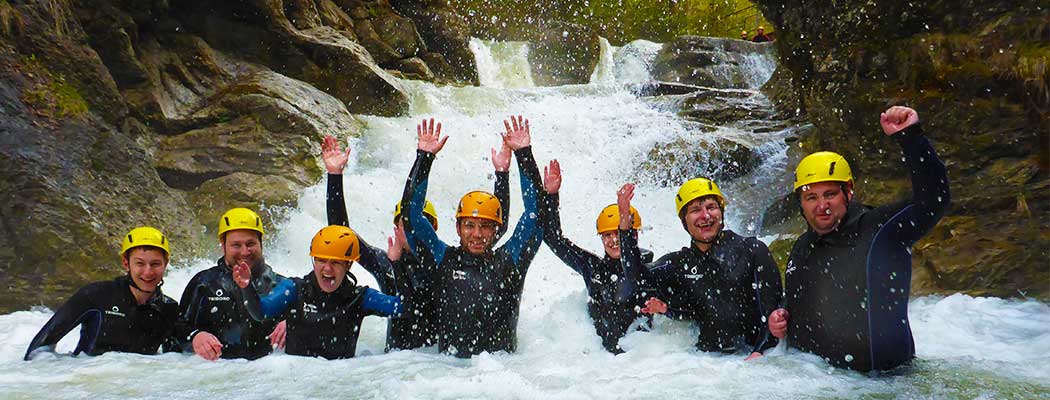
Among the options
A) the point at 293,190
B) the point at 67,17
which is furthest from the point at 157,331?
the point at 67,17

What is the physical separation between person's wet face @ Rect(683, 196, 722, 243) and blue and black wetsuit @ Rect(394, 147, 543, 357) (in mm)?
1025

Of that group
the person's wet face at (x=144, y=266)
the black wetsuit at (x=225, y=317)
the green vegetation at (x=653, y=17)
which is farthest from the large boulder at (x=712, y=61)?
the person's wet face at (x=144, y=266)

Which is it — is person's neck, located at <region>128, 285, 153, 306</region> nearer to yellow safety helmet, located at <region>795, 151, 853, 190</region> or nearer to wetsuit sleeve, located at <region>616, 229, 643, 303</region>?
wetsuit sleeve, located at <region>616, 229, 643, 303</region>

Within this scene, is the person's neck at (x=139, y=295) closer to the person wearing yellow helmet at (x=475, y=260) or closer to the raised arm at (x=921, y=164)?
the person wearing yellow helmet at (x=475, y=260)

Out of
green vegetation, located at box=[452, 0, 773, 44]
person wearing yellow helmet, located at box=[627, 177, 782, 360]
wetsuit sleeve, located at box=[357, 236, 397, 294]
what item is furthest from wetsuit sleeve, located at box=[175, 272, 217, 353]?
green vegetation, located at box=[452, 0, 773, 44]

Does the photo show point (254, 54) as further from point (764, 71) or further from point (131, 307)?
point (764, 71)

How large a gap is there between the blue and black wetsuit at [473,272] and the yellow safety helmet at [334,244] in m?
0.39

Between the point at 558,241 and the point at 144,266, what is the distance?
2.95 metres

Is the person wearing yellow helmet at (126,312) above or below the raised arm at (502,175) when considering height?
below

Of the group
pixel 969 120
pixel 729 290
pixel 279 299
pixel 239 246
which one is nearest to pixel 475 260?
pixel 279 299

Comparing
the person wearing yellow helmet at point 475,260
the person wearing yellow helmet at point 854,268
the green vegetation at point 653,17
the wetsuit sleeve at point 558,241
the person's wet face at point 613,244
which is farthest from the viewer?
the green vegetation at point 653,17

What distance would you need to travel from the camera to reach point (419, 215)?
→ 4902 millimetres

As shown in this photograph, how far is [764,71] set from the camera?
20969 mm

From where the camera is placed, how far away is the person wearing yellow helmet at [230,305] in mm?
5285
